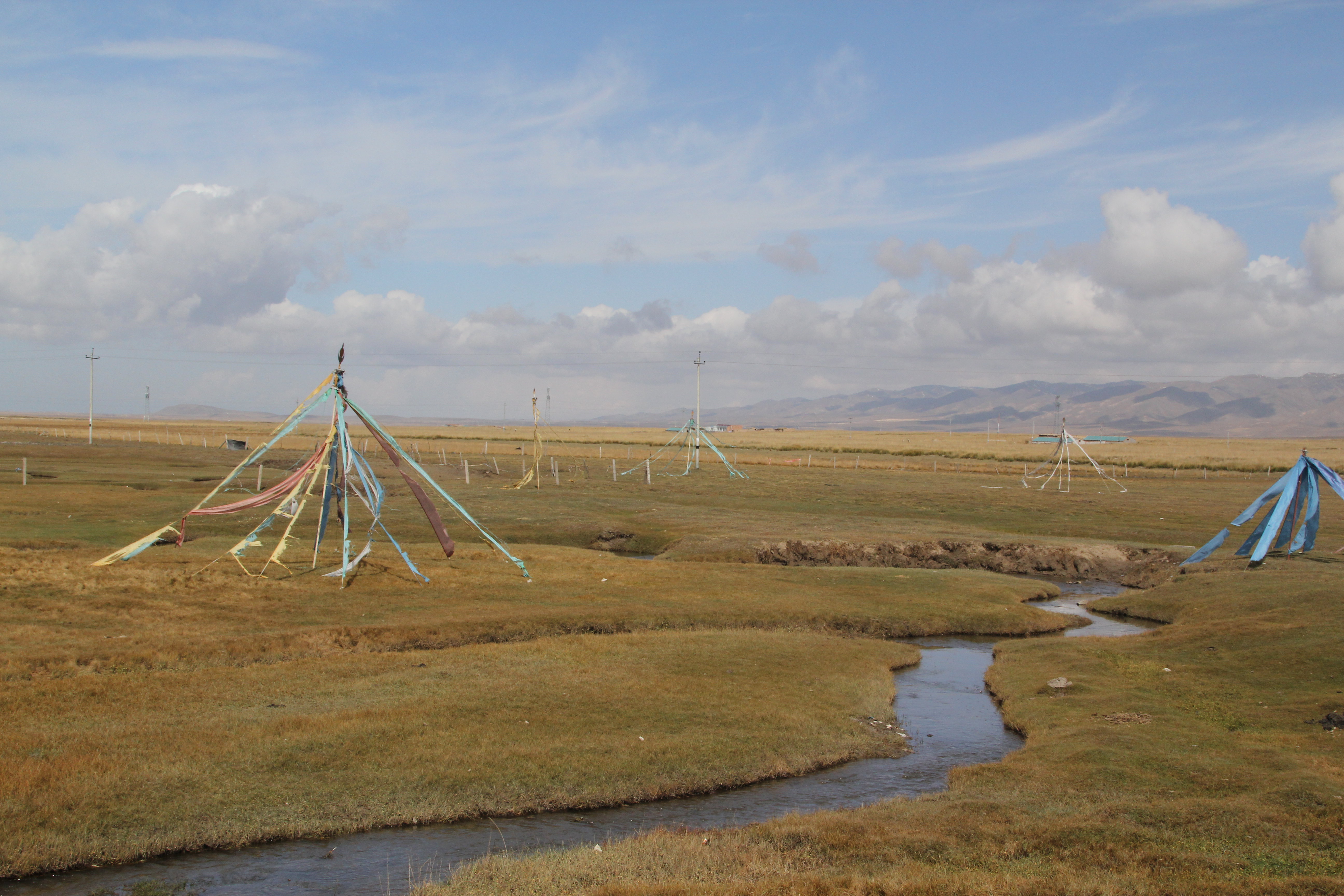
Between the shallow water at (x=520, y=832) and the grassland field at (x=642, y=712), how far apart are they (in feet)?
1.07

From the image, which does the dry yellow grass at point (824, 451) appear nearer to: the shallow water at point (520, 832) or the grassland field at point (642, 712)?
the grassland field at point (642, 712)

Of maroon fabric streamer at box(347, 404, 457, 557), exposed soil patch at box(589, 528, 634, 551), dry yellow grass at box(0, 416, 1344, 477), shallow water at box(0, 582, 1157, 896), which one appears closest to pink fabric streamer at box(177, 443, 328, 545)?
maroon fabric streamer at box(347, 404, 457, 557)

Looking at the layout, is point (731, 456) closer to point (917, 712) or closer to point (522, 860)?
point (917, 712)

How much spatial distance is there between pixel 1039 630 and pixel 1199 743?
13516mm

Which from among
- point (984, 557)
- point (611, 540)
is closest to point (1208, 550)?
point (984, 557)

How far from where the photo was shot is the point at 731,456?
11850cm

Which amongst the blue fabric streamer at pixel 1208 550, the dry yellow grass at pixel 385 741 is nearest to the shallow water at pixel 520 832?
the dry yellow grass at pixel 385 741

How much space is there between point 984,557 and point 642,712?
2931cm

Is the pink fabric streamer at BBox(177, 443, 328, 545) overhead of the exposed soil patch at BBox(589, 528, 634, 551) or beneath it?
overhead

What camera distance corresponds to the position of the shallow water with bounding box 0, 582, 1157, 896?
12000 millimetres

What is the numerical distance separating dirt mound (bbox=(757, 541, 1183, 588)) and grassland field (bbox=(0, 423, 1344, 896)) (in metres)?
3.42

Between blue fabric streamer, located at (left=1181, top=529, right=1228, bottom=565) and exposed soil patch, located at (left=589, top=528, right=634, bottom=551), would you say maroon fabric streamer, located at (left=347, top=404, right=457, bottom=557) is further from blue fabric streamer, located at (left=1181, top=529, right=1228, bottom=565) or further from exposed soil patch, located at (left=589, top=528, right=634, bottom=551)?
blue fabric streamer, located at (left=1181, top=529, right=1228, bottom=565)

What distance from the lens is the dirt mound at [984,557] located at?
4156 cm

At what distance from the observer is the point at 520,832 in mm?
14055
